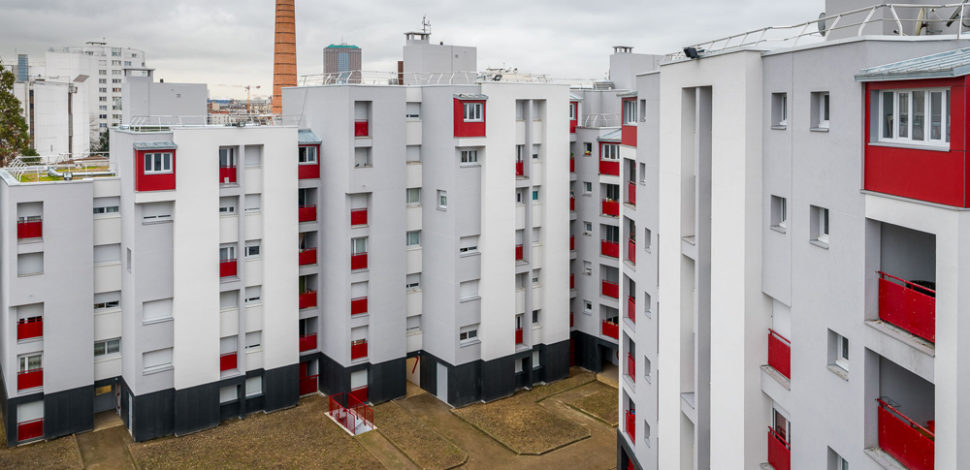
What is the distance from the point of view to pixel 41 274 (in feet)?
113

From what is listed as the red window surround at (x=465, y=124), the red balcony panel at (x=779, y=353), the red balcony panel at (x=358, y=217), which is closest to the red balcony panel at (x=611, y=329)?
the red window surround at (x=465, y=124)

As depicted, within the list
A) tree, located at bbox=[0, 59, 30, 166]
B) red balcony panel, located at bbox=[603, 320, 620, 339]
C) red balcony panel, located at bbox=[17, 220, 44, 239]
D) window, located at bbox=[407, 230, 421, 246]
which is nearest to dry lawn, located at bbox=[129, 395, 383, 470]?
window, located at bbox=[407, 230, 421, 246]

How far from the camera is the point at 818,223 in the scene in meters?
17.5

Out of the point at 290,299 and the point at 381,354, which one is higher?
the point at 290,299

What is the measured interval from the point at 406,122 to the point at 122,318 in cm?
1637

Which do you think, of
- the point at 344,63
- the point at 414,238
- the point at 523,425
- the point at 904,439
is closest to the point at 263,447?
the point at 523,425

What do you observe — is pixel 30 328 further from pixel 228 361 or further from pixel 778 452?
pixel 778 452

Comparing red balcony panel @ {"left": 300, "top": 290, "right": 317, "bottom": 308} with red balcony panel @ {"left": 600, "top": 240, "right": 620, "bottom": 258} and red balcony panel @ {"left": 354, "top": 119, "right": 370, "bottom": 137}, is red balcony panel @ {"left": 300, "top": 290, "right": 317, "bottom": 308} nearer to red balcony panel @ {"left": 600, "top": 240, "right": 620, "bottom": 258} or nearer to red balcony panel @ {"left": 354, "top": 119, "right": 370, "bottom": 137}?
red balcony panel @ {"left": 354, "top": 119, "right": 370, "bottom": 137}

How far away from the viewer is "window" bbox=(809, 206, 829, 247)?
57.3 feet

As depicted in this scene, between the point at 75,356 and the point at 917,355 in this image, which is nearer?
the point at 917,355

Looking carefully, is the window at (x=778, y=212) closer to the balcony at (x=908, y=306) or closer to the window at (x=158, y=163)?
the balcony at (x=908, y=306)

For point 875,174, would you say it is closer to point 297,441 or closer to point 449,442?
point 449,442

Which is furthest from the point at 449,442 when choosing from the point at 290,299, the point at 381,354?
the point at 290,299

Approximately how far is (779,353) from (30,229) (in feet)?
99.8
